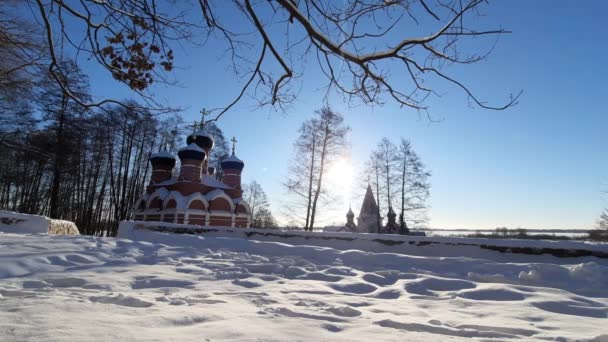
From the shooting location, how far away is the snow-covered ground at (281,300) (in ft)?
5.31

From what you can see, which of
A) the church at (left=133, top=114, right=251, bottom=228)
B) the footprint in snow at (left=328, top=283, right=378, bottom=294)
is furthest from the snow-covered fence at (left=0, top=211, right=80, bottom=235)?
the church at (left=133, top=114, right=251, bottom=228)

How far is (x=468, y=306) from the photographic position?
246 centimetres

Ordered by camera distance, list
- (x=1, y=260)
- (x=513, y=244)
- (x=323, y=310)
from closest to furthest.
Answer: (x=323, y=310) → (x=1, y=260) → (x=513, y=244)

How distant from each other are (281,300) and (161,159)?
24665 mm

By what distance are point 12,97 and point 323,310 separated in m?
9.26

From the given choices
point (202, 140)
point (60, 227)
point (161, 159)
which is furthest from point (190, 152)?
point (60, 227)

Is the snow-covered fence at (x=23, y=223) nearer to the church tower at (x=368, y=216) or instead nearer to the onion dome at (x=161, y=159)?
the onion dome at (x=161, y=159)

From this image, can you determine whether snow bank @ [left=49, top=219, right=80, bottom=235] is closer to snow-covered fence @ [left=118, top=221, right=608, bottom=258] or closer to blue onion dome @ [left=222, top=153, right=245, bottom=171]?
snow-covered fence @ [left=118, top=221, right=608, bottom=258]

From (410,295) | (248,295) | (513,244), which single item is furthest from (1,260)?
(513,244)

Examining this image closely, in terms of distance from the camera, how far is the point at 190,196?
22.6m

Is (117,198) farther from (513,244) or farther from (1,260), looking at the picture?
(513,244)

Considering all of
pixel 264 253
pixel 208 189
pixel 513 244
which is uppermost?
pixel 208 189

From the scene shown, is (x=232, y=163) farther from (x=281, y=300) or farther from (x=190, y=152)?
(x=281, y=300)

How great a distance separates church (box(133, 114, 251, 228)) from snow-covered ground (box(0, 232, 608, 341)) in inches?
730
